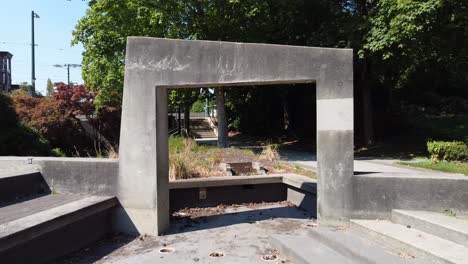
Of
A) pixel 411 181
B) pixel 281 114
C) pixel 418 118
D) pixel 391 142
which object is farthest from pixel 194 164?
pixel 281 114

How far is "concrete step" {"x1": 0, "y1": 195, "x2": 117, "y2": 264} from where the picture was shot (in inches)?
175

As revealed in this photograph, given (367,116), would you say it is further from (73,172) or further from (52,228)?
(52,228)

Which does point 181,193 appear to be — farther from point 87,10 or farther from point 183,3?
point 87,10

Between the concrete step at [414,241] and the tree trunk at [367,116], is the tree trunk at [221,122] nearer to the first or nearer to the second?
the tree trunk at [367,116]

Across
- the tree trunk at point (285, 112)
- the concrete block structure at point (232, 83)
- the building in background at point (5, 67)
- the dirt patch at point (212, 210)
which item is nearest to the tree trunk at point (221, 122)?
the tree trunk at point (285, 112)

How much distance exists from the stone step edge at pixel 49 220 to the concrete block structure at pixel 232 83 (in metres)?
0.66

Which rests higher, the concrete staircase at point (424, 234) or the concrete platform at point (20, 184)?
the concrete platform at point (20, 184)

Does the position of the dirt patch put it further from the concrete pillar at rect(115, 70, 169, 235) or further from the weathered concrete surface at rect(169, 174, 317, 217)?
the concrete pillar at rect(115, 70, 169, 235)

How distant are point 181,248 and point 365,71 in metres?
16.8

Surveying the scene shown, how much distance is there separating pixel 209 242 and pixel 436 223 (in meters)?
3.07

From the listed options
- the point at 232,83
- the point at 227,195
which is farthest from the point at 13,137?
the point at 232,83

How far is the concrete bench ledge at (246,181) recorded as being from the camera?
8008mm

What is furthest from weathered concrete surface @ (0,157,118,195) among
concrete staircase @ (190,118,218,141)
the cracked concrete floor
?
concrete staircase @ (190,118,218,141)

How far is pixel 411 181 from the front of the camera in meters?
6.02
